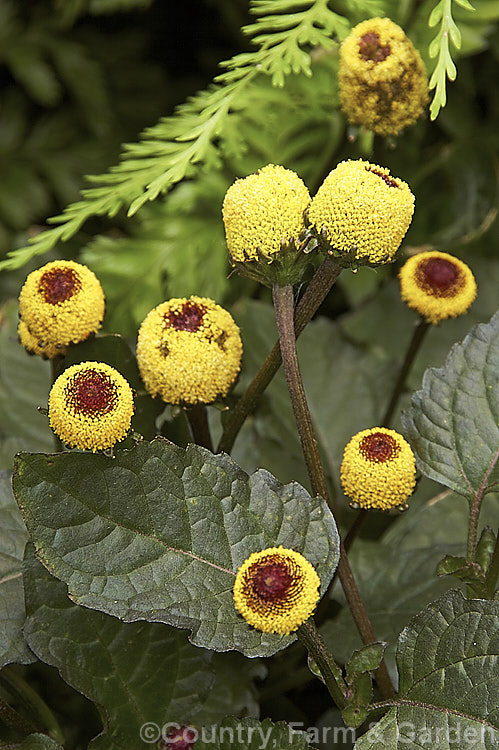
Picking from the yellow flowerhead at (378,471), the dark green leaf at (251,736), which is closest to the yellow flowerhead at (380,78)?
the yellow flowerhead at (378,471)

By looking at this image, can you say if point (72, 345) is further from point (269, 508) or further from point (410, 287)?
point (410, 287)

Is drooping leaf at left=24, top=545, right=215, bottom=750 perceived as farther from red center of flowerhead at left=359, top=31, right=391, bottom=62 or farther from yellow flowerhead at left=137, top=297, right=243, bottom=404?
red center of flowerhead at left=359, top=31, right=391, bottom=62

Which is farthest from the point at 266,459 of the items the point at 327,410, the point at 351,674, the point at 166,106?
the point at 166,106

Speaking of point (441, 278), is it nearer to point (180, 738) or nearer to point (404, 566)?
point (404, 566)

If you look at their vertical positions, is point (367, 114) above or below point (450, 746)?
above

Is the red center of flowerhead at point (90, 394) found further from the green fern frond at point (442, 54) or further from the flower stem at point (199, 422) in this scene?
the green fern frond at point (442, 54)
